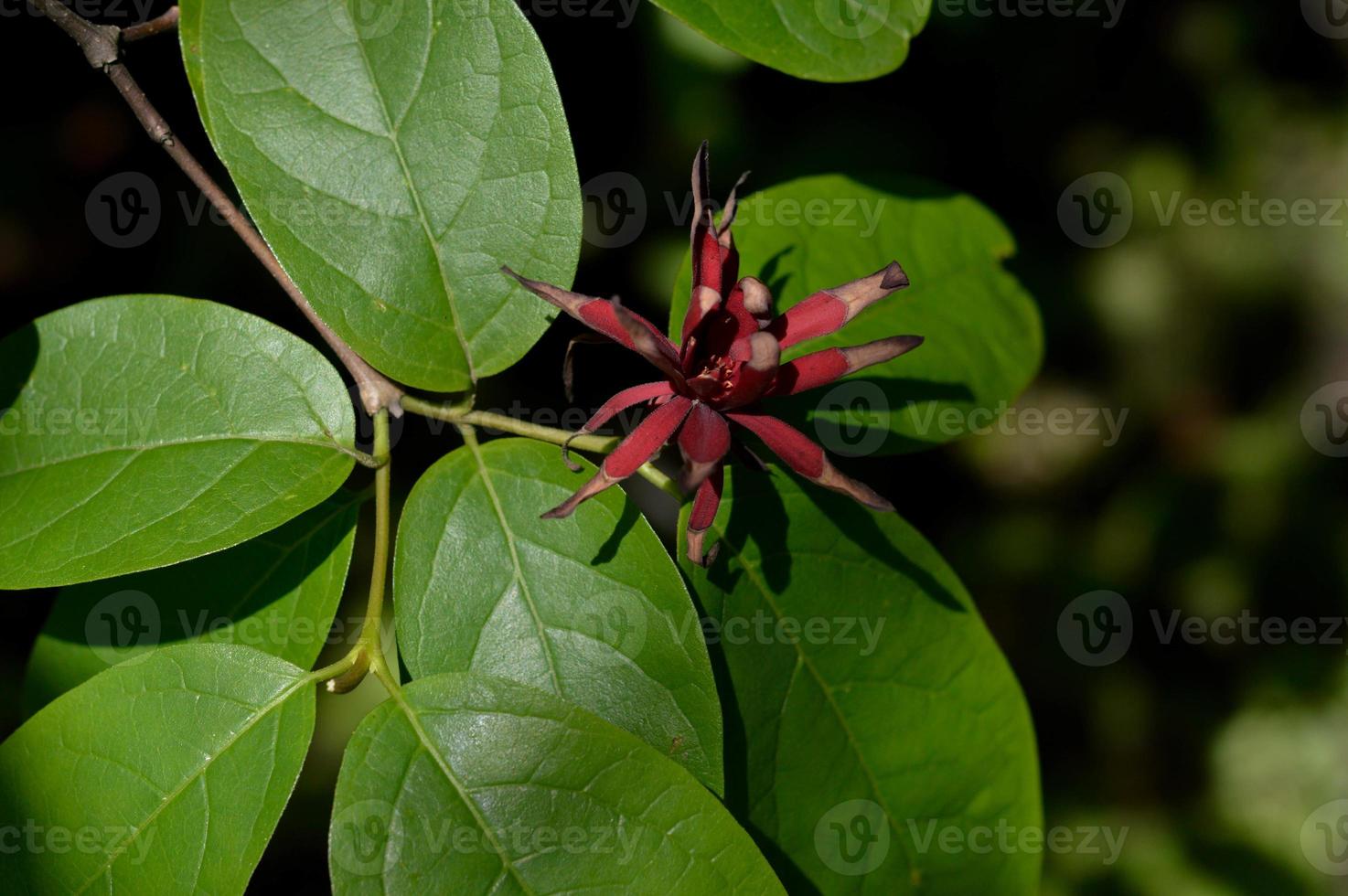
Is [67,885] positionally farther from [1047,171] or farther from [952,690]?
[1047,171]

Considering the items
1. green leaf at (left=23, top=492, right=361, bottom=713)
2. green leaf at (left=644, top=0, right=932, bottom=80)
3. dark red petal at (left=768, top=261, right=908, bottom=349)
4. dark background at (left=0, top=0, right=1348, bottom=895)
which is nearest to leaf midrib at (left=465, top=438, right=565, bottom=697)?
green leaf at (left=23, top=492, right=361, bottom=713)

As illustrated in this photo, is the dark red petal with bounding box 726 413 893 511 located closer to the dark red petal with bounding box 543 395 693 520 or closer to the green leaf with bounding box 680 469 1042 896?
the dark red petal with bounding box 543 395 693 520

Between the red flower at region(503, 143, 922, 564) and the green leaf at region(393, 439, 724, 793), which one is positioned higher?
the red flower at region(503, 143, 922, 564)

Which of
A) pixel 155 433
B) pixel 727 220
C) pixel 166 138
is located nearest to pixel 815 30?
pixel 727 220

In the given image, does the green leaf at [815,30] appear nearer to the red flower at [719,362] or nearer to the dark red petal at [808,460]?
the red flower at [719,362]

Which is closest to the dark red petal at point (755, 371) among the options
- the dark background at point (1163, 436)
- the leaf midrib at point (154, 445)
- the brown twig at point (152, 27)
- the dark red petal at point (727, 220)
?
the dark red petal at point (727, 220)

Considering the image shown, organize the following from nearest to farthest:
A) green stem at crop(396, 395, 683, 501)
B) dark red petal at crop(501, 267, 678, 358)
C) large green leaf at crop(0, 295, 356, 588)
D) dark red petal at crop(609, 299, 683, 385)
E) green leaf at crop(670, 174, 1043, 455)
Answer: dark red petal at crop(609, 299, 683, 385) → dark red petal at crop(501, 267, 678, 358) → large green leaf at crop(0, 295, 356, 588) → green stem at crop(396, 395, 683, 501) → green leaf at crop(670, 174, 1043, 455)
